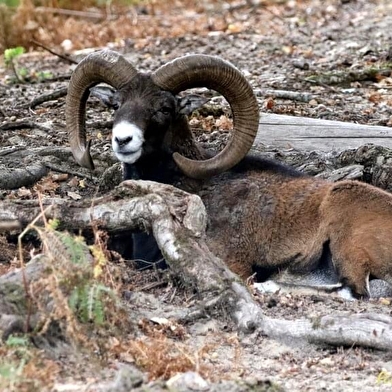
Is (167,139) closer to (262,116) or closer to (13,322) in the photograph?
(262,116)

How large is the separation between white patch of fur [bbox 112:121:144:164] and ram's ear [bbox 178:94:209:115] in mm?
661

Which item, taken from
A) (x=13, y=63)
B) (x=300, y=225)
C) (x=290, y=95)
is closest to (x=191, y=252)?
(x=300, y=225)

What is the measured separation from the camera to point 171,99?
36.6 feet

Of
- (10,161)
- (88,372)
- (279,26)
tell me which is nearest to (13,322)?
(88,372)

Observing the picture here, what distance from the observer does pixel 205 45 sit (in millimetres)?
21328

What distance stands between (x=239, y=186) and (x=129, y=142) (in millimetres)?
1363

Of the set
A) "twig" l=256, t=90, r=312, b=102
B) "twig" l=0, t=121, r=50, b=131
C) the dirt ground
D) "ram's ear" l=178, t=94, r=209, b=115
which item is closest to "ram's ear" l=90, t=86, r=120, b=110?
"ram's ear" l=178, t=94, r=209, b=115

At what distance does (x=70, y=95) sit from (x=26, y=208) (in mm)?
2360

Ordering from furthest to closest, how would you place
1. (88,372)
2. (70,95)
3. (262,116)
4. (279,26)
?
(279,26) → (262,116) → (70,95) → (88,372)

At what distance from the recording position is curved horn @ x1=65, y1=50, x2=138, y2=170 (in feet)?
36.6

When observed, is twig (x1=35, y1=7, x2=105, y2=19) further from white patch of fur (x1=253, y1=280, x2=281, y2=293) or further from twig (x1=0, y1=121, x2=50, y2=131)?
white patch of fur (x1=253, y1=280, x2=281, y2=293)

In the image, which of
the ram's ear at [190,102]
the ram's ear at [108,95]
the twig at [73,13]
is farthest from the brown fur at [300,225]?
the twig at [73,13]

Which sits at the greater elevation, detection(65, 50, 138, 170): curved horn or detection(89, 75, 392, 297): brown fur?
detection(65, 50, 138, 170): curved horn

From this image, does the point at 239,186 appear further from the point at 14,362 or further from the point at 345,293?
the point at 14,362
